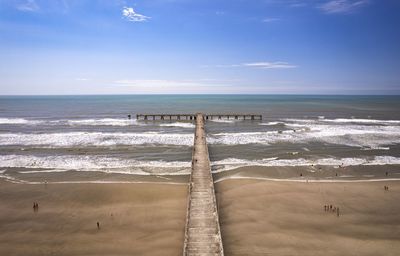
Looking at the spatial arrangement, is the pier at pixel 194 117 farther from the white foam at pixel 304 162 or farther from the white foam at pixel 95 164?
the white foam at pixel 304 162

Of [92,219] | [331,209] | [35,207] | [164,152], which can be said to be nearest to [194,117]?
[164,152]

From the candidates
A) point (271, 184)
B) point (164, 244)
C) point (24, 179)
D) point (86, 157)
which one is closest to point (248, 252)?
point (164, 244)

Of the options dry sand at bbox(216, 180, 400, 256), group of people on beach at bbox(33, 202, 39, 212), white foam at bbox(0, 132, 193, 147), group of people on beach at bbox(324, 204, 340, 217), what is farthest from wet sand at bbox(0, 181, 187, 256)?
white foam at bbox(0, 132, 193, 147)

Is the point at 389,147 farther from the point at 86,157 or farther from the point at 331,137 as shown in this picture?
the point at 86,157

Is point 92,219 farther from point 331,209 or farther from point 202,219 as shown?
point 331,209

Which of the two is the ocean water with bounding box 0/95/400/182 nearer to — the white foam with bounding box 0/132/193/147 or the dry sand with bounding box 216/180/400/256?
the white foam with bounding box 0/132/193/147

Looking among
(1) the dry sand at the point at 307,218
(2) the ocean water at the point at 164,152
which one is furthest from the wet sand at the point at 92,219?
(1) the dry sand at the point at 307,218
